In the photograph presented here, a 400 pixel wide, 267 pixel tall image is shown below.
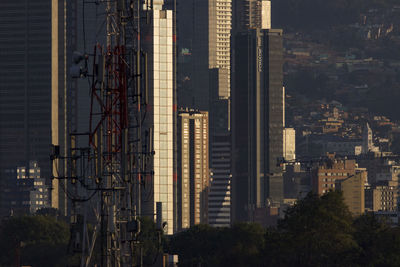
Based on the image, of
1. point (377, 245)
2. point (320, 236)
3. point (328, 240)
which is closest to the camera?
point (320, 236)

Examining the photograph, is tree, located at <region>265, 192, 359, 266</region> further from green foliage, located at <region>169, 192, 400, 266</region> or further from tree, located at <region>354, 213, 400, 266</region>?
tree, located at <region>354, 213, 400, 266</region>

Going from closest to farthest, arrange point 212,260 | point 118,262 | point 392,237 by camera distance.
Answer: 1. point 118,262
2. point 392,237
3. point 212,260

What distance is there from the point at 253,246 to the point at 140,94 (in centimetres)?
12923

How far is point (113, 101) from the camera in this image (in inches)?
2640

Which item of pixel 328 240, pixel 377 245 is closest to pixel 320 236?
pixel 328 240

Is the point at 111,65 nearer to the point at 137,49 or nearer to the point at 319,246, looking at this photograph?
the point at 137,49

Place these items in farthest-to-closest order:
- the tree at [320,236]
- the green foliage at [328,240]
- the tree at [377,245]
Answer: the tree at [320,236], the green foliage at [328,240], the tree at [377,245]

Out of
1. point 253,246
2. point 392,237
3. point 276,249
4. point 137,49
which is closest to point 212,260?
point 253,246

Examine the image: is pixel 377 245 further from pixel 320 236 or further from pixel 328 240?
pixel 320 236

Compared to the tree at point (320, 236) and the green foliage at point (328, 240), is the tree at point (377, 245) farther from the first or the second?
the tree at point (320, 236)

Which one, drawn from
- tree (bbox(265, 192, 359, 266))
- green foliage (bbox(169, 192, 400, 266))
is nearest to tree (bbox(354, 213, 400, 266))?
green foliage (bbox(169, 192, 400, 266))

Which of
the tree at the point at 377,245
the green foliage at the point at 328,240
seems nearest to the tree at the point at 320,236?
the green foliage at the point at 328,240

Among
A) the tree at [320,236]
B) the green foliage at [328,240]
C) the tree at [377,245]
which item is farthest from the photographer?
the tree at [320,236]

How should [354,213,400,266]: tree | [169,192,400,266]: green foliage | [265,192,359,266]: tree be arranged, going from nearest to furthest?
[354,213,400,266]: tree < [169,192,400,266]: green foliage < [265,192,359,266]: tree
